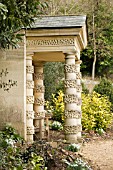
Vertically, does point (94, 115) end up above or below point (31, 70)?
below

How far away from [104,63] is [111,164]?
71.1 feet

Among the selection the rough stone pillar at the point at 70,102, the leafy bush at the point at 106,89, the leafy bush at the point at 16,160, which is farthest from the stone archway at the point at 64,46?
the leafy bush at the point at 106,89

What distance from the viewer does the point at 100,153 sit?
36.6ft

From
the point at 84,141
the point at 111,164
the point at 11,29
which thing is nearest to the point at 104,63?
the point at 84,141

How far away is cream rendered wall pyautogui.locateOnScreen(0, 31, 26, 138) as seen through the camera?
11047mm

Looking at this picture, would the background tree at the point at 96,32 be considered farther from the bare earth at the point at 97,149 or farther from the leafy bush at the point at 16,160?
the leafy bush at the point at 16,160

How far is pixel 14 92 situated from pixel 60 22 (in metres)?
2.35

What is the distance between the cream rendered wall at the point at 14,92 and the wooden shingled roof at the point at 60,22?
879 millimetres

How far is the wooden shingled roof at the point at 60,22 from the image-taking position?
11.3m

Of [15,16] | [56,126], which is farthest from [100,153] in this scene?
[15,16]

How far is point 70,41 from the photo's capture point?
11477mm

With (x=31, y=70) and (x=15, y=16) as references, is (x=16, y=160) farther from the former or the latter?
(x=31, y=70)

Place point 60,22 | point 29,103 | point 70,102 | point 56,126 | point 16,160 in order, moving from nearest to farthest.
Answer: point 16,160
point 29,103
point 60,22
point 70,102
point 56,126

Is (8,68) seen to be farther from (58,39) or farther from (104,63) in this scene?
(104,63)
